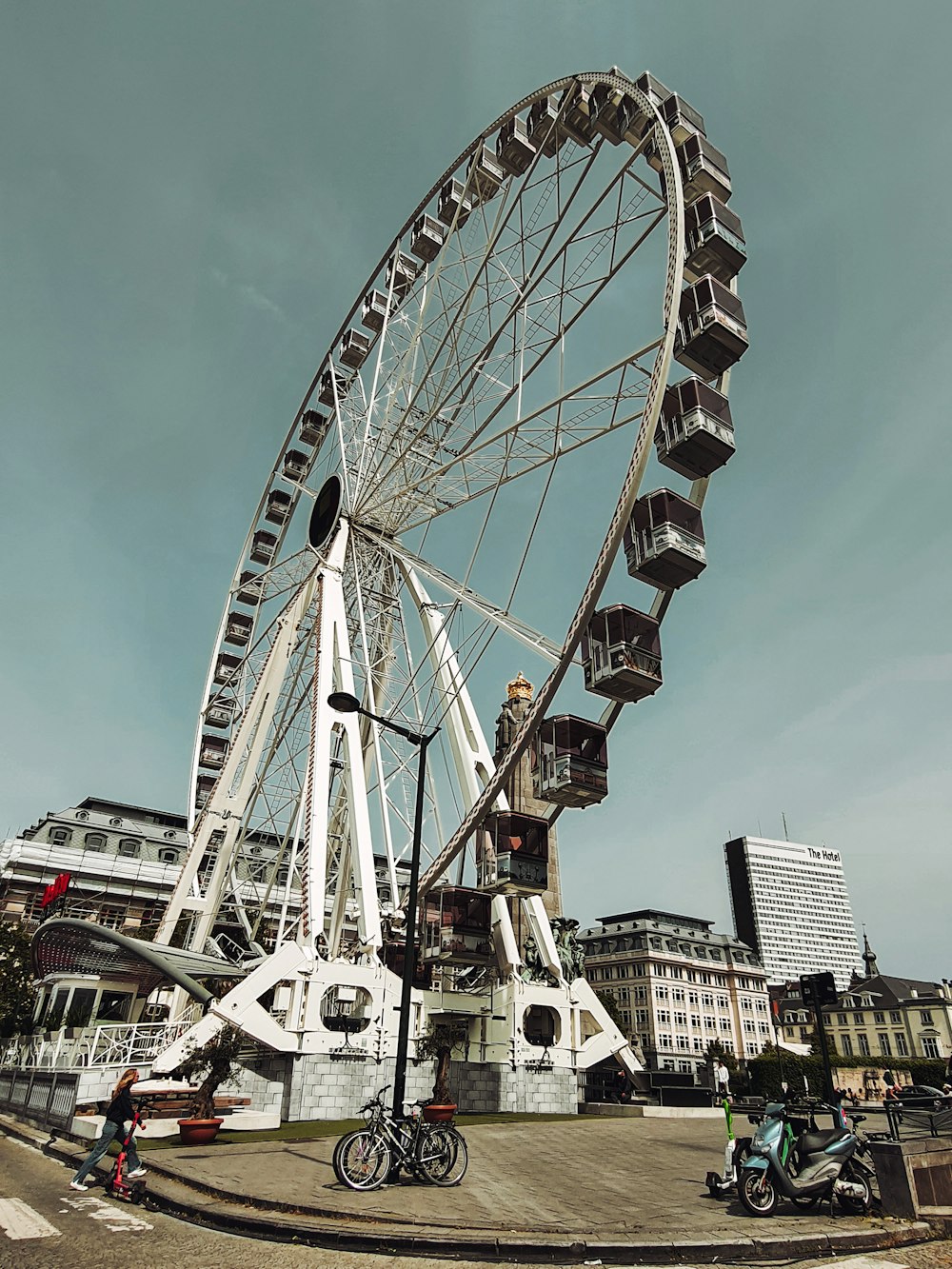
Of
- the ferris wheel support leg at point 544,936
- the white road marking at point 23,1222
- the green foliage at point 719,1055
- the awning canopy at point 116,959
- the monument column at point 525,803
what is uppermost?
the monument column at point 525,803

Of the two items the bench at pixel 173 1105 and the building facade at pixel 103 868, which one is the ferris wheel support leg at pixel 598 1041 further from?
the building facade at pixel 103 868

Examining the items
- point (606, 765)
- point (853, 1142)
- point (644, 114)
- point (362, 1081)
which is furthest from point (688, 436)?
point (362, 1081)

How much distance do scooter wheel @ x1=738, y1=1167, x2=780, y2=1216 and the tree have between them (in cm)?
4178

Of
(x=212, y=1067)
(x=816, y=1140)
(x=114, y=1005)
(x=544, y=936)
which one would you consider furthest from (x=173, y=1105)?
(x=114, y=1005)

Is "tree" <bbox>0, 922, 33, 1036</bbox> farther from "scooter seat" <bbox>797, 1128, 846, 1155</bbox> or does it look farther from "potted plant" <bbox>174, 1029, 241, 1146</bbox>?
"scooter seat" <bbox>797, 1128, 846, 1155</bbox>

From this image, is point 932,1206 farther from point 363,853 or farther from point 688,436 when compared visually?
point 363,853

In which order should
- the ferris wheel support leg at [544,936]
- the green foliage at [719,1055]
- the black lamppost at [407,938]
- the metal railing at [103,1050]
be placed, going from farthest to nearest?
the green foliage at [719,1055], the ferris wheel support leg at [544,936], the metal railing at [103,1050], the black lamppost at [407,938]

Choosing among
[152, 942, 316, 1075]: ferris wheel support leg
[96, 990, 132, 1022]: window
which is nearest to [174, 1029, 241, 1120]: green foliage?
[152, 942, 316, 1075]: ferris wheel support leg

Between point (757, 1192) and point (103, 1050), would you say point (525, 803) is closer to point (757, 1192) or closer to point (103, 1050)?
point (103, 1050)

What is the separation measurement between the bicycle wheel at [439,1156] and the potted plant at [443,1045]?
689 centimetres

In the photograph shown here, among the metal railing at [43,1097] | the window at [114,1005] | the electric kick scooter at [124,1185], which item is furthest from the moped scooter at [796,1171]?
the window at [114,1005]

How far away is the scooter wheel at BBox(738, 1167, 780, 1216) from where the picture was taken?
9.70 m

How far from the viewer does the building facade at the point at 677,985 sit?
98.6 meters

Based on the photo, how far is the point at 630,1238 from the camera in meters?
8.31
